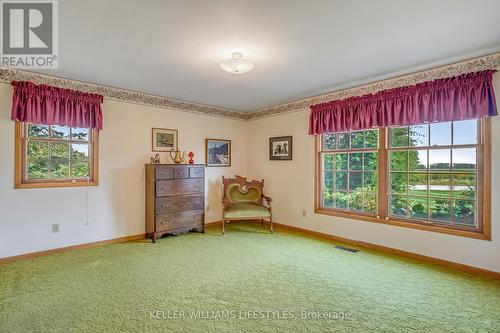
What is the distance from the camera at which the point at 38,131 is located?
3.66m

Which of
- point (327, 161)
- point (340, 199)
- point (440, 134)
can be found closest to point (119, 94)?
point (327, 161)

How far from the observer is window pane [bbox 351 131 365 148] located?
4.23 meters

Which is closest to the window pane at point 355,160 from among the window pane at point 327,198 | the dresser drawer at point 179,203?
the window pane at point 327,198

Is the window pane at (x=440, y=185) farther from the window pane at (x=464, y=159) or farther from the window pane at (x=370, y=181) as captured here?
the window pane at (x=370, y=181)

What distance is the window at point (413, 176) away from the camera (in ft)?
10.4

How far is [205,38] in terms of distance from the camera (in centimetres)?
255

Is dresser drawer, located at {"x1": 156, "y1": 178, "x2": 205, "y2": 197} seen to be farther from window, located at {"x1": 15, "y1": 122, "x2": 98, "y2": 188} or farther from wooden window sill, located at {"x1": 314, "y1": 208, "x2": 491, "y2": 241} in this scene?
wooden window sill, located at {"x1": 314, "y1": 208, "x2": 491, "y2": 241}

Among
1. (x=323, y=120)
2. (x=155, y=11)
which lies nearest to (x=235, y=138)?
(x=323, y=120)

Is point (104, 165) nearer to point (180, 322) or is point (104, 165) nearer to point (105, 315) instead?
point (105, 315)

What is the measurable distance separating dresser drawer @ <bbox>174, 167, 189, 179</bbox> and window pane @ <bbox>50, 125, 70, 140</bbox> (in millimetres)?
1656

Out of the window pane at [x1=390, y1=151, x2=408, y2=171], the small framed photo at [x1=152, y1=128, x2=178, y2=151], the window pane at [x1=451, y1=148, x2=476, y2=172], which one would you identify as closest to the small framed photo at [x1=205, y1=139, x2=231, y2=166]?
the small framed photo at [x1=152, y1=128, x2=178, y2=151]

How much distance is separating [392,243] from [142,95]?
455 centimetres

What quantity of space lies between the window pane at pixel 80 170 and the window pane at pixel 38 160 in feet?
1.02

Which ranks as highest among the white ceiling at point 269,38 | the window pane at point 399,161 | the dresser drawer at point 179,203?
the white ceiling at point 269,38
